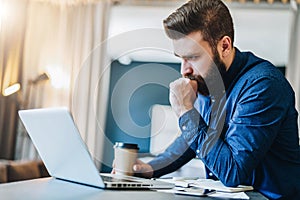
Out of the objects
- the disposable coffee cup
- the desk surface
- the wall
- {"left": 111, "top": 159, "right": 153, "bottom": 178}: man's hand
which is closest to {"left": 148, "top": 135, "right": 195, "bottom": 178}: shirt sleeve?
{"left": 111, "top": 159, "right": 153, "bottom": 178}: man's hand

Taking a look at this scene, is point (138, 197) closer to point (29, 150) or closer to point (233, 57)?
point (233, 57)

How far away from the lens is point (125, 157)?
1.24 meters

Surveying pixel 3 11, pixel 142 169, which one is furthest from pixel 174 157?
pixel 3 11

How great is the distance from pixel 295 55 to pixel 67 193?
295cm

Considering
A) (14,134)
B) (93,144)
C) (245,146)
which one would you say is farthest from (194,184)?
(14,134)

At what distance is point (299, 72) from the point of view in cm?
354

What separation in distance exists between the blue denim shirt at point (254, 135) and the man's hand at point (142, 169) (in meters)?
0.16

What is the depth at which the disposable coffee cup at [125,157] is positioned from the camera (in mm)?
1229

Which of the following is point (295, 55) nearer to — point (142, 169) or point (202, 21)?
point (202, 21)

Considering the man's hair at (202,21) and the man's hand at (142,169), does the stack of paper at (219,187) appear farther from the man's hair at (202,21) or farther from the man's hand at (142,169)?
the man's hair at (202,21)

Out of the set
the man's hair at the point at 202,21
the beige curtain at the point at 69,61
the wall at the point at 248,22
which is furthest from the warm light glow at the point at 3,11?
the man's hair at the point at 202,21

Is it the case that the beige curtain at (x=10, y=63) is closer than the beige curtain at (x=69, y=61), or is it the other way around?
the beige curtain at (x=10, y=63)

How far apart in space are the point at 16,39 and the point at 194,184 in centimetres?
273

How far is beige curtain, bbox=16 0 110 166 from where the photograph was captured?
12.0ft
